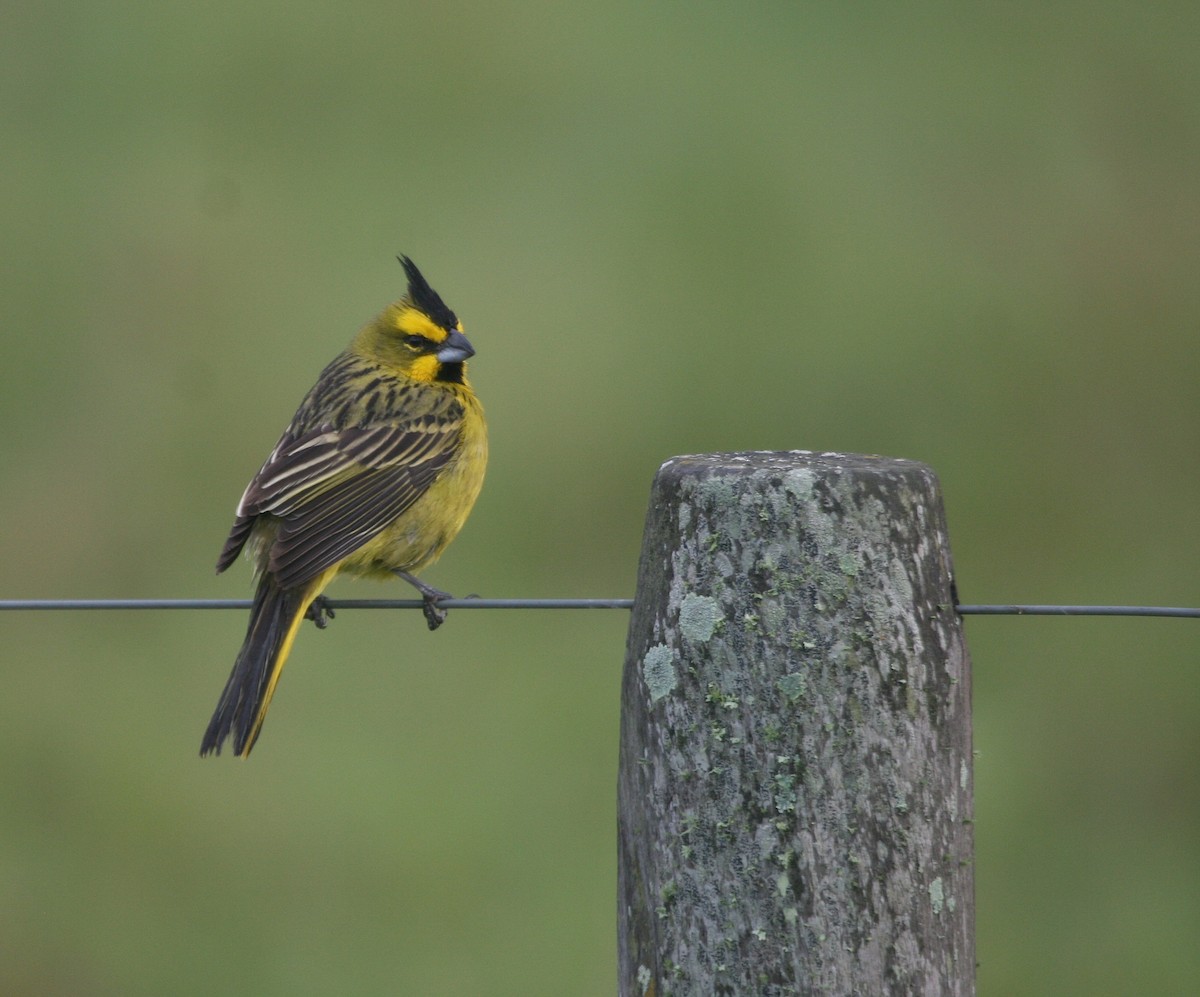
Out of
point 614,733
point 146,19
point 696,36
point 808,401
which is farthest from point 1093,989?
point 146,19

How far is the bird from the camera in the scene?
5.33 metres

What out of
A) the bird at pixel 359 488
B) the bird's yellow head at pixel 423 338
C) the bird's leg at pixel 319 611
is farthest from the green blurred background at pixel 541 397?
the bird's yellow head at pixel 423 338

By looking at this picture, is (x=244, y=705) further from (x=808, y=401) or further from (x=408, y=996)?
(x=808, y=401)

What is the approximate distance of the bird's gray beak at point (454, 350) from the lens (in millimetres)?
6531

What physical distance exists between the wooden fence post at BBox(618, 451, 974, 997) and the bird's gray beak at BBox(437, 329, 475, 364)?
346cm

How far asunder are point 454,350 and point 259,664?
176cm

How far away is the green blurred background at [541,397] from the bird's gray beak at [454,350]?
2.26 meters

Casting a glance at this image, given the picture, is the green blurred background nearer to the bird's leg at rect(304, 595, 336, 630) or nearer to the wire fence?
the bird's leg at rect(304, 595, 336, 630)

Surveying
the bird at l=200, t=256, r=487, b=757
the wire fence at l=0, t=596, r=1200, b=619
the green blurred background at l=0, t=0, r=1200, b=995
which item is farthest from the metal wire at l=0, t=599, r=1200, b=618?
the green blurred background at l=0, t=0, r=1200, b=995

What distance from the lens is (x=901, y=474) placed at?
10.3 feet

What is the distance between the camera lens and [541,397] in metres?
10.2

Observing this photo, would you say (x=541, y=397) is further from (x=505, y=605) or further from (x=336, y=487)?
(x=505, y=605)

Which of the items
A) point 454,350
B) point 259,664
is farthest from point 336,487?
point 454,350

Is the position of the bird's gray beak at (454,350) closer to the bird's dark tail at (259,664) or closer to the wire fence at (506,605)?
the bird's dark tail at (259,664)
